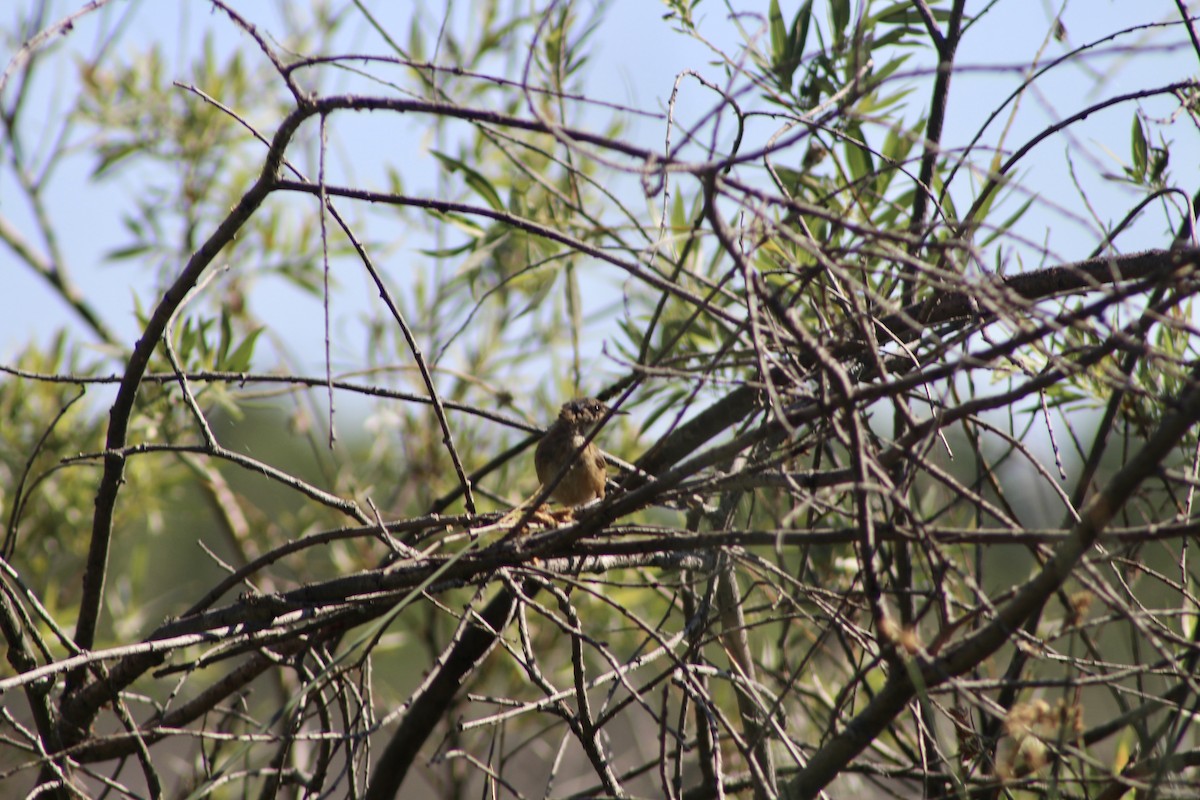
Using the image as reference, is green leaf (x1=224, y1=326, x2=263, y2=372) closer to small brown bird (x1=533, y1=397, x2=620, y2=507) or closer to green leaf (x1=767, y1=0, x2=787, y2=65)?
small brown bird (x1=533, y1=397, x2=620, y2=507)

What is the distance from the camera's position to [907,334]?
1872 mm

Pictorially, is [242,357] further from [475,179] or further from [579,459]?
[579,459]

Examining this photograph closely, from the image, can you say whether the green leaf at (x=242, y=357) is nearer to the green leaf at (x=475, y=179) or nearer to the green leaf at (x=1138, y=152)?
the green leaf at (x=475, y=179)

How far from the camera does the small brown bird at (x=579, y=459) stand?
8.96 feet

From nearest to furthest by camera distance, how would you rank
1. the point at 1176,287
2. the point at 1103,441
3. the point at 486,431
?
1. the point at 1176,287
2. the point at 1103,441
3. the point at 486,431

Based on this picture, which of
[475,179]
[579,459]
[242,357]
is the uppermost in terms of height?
[475,179]

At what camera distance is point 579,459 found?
8.77ft

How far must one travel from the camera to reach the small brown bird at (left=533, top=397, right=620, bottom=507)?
273 cm

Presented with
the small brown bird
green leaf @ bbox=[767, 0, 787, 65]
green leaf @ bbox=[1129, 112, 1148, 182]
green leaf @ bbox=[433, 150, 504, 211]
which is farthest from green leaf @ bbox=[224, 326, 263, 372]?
green leaf @ bbox=[1129, 112, 1148, 182]

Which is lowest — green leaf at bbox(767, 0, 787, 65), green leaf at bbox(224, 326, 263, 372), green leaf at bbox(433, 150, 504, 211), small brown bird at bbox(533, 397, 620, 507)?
small brown bird at bbox(533, 397, 620, 507)

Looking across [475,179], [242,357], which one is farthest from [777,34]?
[242,357]

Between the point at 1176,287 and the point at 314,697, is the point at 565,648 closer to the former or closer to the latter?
the point at 314,697

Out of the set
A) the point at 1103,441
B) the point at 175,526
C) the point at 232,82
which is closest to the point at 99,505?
the point at 1103,441

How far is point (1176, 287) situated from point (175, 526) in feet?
28.2
